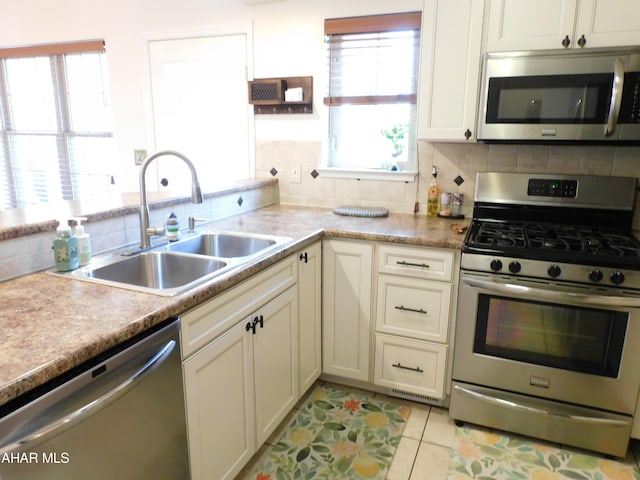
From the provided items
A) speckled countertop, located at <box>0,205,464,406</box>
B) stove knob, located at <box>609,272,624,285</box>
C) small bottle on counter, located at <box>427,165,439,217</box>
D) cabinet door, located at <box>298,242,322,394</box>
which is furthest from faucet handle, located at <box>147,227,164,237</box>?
stove knob, located at <box>609,272,624,285</box>

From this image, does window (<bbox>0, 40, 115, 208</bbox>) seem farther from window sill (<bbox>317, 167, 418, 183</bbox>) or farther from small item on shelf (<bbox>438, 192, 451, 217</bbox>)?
small item on shelf (<bbox>438, 192, 451, 217</bbox>)

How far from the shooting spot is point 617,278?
186cm

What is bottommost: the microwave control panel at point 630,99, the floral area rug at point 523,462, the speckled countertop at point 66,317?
the floral area rug at point 523,462

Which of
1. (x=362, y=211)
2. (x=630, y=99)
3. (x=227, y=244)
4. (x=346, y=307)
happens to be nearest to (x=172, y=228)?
(x=227, y=244)

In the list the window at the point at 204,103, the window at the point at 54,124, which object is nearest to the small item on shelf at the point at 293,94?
the window at the point at 204,103

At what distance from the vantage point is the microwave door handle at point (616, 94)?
6.42 ft

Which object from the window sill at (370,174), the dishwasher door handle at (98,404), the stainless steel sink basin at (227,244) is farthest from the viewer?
the window sill at (370,174)

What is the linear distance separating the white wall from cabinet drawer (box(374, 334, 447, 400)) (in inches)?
54.9

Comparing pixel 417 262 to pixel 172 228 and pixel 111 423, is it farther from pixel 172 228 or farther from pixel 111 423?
pixel 111 423

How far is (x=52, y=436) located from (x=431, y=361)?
178 centimetres

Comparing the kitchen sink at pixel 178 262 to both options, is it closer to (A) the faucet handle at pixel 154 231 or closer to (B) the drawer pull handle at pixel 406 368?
(A) the faucet handle at pixel 154 231

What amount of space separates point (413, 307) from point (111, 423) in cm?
152

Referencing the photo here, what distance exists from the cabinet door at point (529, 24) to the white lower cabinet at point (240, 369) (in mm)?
1452

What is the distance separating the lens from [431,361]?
91.8 inches
